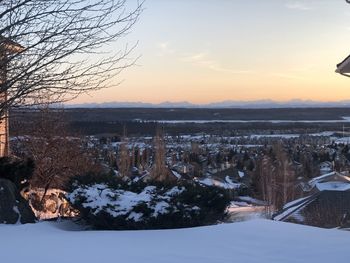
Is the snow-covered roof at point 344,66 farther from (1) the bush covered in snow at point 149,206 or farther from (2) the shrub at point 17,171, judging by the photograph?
(2) the shrub at point 17,171

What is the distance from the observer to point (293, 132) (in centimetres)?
15175

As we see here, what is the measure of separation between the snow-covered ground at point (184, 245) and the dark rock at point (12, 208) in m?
0.79

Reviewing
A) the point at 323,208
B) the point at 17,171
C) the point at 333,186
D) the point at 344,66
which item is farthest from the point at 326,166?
the point at 17,171

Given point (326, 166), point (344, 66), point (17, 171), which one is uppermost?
point (344, 66)

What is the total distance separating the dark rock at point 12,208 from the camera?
942cm

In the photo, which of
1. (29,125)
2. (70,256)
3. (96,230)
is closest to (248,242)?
(70,256)

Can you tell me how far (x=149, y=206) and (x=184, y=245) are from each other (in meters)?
1.85

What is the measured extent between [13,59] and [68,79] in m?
1.17

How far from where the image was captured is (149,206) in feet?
29.1

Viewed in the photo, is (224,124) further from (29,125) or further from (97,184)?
(97,184)

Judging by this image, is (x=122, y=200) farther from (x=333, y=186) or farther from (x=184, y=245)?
(x=333, y=186)

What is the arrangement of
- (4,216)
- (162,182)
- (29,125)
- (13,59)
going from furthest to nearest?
1. (29,125)
2. (13,59)
3. (162,182)
4. (4,216)

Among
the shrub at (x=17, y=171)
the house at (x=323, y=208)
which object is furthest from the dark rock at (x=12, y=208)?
the house at (x=323, y=208)

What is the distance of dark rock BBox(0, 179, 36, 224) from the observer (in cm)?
942
